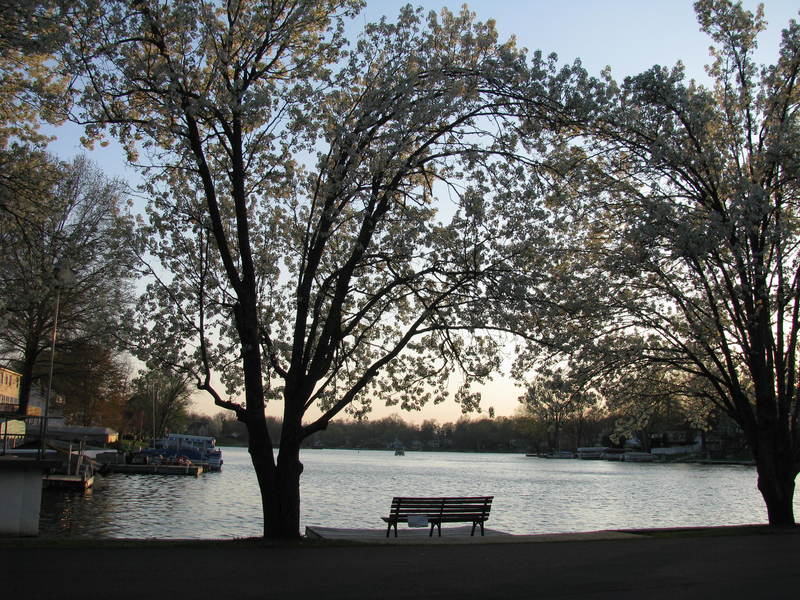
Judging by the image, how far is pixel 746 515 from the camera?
35062mm

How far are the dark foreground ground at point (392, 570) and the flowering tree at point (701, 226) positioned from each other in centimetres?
582

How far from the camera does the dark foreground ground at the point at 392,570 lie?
879 cm

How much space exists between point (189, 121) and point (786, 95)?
597 inches

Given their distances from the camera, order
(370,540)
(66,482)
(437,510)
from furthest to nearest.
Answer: (66,482) < (437,510) < (370,540)

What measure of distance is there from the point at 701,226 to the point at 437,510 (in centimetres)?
934

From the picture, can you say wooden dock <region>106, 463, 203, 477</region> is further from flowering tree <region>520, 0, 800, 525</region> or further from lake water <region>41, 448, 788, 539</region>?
flowering tree <region>520, 0, 800, 525</region>

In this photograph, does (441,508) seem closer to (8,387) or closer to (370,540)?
(370,540)

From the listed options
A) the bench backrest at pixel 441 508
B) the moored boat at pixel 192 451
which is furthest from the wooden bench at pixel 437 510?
the moored boat at pixel 192 451

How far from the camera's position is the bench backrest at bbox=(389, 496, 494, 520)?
17.4 m

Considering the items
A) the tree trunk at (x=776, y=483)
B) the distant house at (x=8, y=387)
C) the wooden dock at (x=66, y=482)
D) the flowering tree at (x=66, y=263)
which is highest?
the flowering tree at (x=66, y=263)

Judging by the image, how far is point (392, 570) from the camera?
1051 centimetres

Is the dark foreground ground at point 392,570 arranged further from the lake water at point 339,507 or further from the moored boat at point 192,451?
the moored boat at point 192,451

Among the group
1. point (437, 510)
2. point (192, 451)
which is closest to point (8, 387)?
point (192, 451)

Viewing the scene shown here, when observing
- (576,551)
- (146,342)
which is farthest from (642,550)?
(146,342)
